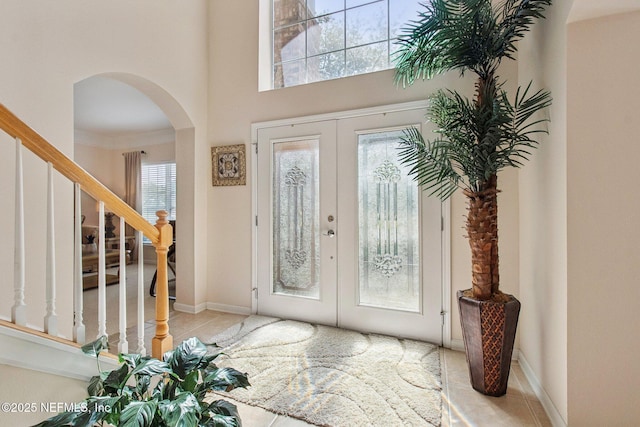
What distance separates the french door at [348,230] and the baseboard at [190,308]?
0.73m

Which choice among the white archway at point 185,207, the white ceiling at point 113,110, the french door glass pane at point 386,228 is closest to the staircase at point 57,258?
the white archway at point 185,207

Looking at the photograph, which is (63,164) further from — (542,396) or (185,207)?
(542,396)

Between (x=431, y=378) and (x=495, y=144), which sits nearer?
(x=495, y=144)

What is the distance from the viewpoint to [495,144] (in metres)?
1.68

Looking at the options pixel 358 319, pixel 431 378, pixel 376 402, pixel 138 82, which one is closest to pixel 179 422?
pixel 376 402

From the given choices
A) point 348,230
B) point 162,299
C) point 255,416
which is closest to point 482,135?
point 348,230

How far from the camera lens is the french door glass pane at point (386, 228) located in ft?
8.51

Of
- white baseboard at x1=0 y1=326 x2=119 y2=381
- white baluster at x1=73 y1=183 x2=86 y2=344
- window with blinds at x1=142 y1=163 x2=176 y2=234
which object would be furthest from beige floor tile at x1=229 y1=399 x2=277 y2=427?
window with blinds at x1=142 y1=163 x2=176 y2=234

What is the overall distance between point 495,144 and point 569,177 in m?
0.39

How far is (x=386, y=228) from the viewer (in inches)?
105

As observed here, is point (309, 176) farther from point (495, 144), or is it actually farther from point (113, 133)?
point (113, 133)

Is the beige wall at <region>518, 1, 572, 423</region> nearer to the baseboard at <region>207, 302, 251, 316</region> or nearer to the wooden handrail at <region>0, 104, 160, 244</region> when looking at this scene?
the wooden handrail at <region>0, 104, 160, 244</region>

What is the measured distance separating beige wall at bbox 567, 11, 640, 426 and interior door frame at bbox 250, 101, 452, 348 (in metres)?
1.01

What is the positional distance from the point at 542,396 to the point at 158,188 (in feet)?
22.1
